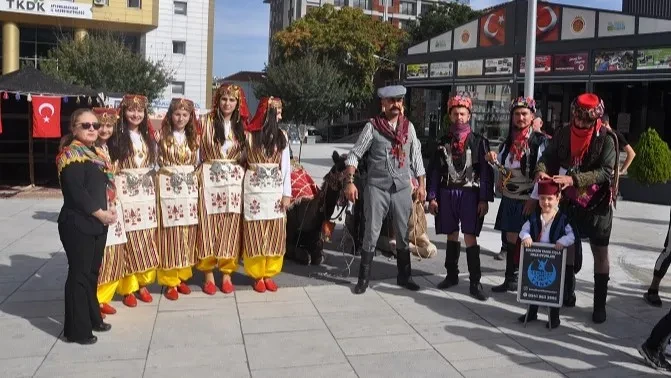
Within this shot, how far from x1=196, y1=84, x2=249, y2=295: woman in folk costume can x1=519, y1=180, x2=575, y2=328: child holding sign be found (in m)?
2.50

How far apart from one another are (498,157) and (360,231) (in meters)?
1.78

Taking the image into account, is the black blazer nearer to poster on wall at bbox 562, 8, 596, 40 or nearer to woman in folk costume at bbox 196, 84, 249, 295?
woman in folk costume at bbox 196, 84, 249, 295

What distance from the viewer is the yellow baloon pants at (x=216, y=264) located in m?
5.80

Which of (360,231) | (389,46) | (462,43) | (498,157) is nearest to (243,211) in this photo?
(360,231)

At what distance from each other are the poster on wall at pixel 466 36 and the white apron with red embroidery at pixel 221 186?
44.1ft

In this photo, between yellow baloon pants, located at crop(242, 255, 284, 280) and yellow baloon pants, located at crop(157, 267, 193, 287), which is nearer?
yellow baloon pants, located at crop(157, 267, 193, 287)

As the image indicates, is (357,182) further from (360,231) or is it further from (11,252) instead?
(11,252)

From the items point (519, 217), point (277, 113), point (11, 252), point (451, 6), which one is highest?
point (451, 6)

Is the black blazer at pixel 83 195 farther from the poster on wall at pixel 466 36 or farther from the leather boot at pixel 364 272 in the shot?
the poster on wall at pixel 466 36

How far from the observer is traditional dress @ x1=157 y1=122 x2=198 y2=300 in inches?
215

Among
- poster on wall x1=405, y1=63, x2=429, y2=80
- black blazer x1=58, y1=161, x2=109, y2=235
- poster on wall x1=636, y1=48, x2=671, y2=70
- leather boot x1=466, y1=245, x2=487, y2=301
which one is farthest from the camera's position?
poster on wall x1=405, y1=63, x2=429, y2=80

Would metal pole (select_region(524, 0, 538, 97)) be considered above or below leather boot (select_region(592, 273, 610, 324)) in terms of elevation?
above

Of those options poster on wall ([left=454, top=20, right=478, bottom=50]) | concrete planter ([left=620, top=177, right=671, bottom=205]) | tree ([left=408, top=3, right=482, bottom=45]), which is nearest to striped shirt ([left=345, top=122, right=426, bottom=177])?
concrete planter ([left=620, top=177, right=671, bottom=205])

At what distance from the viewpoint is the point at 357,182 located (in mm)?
7160
